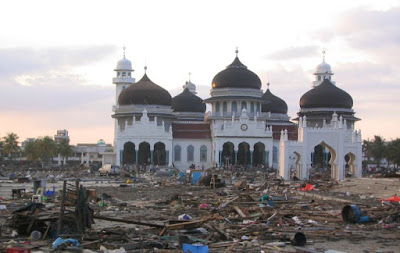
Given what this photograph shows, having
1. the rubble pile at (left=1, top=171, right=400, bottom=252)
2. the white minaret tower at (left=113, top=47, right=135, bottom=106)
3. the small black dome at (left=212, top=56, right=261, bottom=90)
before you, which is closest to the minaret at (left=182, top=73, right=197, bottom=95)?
the white minaret tower at (left=113, top=47, right=135, bottom=106)

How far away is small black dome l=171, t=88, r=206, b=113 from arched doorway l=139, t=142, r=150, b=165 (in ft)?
35.3

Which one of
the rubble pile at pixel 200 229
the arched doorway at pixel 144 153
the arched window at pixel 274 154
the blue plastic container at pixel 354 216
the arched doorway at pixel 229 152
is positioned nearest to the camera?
the rubble pile at pixel 200 229

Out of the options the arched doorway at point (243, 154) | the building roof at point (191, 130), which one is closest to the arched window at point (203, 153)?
the building roof at point (191, 130)

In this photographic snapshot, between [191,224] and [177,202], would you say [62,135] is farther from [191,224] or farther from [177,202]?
[191,224]

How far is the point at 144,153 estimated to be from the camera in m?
70.7

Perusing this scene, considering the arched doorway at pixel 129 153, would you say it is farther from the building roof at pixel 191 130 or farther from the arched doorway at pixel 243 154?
the arched doorway at pixel 243 154

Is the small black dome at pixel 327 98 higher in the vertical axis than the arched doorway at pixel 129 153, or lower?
higher

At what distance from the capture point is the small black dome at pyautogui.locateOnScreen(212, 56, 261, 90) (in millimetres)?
71250

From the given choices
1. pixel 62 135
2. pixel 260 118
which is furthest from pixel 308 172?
pixel 62 135

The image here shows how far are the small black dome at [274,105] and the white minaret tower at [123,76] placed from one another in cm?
1734

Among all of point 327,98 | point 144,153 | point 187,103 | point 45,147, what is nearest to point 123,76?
point 187,103

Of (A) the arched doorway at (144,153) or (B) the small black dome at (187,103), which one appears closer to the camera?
(A) the arched doorway at (144,153)

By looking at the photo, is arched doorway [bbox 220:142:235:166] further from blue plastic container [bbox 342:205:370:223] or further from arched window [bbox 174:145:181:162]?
blue plastic container [bbox 342:205:370:223]

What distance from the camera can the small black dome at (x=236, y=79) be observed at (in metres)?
71.2
